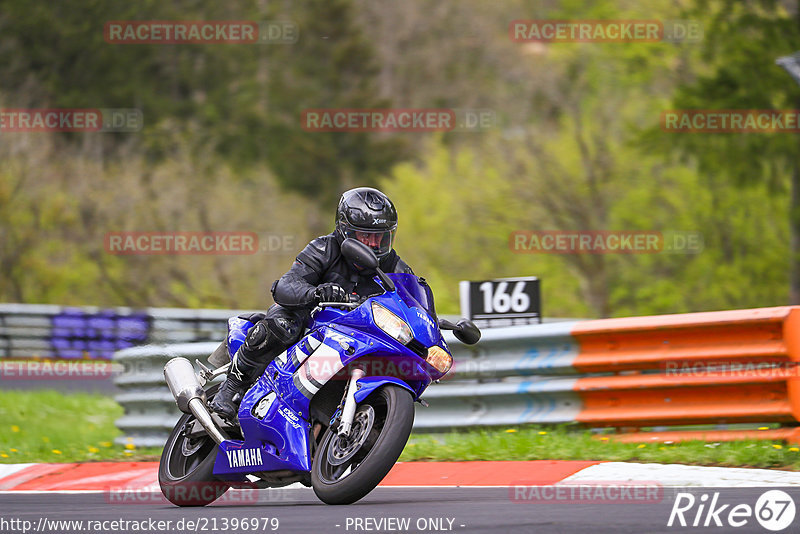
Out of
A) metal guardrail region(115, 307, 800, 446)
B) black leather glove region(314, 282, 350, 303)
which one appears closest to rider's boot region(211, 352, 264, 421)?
black leather glove region(314, 282, 350, 303)

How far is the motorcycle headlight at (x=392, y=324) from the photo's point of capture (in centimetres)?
603

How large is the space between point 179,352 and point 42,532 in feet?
14.4

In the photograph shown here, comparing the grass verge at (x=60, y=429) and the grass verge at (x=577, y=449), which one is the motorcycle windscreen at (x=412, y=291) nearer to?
the grass verge at (x=577, y=449)

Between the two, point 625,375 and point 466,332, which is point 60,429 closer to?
point 625,375

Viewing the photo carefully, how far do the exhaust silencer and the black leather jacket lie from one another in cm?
86

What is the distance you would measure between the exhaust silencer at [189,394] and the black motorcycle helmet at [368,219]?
53.3 inches

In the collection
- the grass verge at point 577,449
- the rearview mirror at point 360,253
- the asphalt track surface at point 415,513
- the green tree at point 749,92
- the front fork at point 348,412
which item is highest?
the green tree at point 749,92

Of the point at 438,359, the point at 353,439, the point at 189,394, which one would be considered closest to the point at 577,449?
the point at 438,359

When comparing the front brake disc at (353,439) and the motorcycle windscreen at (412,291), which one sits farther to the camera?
the motorcycle windscreen at (412,291)

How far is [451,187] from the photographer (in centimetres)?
2880

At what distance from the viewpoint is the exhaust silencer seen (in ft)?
22.3

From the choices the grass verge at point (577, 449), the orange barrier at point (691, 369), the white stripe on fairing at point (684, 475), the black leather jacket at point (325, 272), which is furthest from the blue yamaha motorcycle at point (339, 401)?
the orange barrier at point (691, 369)

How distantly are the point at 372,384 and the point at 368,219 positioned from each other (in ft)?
3.09

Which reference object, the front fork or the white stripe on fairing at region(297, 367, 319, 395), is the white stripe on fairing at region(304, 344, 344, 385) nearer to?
the white stripe on fairing at region(297, 367, 319, 395)
